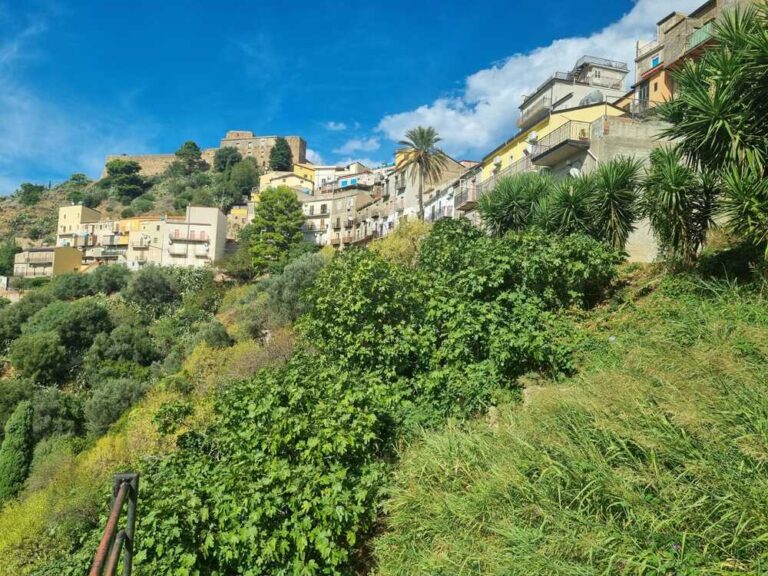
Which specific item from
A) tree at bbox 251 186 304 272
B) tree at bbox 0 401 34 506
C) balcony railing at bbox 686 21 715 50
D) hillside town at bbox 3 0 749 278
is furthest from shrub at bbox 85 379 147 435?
balcony railing at bbox 686 21 715 50

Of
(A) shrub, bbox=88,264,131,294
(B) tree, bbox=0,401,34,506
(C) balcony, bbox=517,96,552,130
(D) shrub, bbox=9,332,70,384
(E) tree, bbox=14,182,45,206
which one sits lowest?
(B) tree, bbox=0,401,34,506

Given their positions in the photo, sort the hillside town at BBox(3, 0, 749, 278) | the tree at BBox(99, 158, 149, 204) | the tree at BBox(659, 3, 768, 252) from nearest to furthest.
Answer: the tree at BBox(659, 3, 768, 252) → the hillside town at BBox(3, 0, 749, 278) → the tree at BBox(99, 158, 149, 204)

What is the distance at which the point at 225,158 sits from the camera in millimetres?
120000

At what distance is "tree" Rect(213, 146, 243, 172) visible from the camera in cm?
11853

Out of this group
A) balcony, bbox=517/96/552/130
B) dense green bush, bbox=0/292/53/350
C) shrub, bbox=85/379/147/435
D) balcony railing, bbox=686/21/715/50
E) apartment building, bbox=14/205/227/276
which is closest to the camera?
balcony railing, bbox=686/21/715/50

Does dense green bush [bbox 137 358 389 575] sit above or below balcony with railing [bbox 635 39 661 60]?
below

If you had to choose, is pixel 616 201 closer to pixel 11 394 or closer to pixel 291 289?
pixel 291 289

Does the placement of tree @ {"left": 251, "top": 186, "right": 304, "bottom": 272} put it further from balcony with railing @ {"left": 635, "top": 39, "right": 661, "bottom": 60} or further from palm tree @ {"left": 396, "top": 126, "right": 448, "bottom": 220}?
balcony with railing @ {"left": 635, "top": 39, "right": 661, "bottom": 60}

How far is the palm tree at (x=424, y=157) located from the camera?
43.3 metres

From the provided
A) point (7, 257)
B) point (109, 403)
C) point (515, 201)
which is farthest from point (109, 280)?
point (515, 201)

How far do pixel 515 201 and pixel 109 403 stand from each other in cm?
2541

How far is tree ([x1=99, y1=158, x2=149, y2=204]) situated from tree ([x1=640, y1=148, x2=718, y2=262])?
11222 centimetres

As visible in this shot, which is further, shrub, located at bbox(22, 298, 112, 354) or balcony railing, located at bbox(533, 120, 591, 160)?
shrub, located at bbox(22, 298, 112, 354)

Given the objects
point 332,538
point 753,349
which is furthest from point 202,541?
point 753,349
